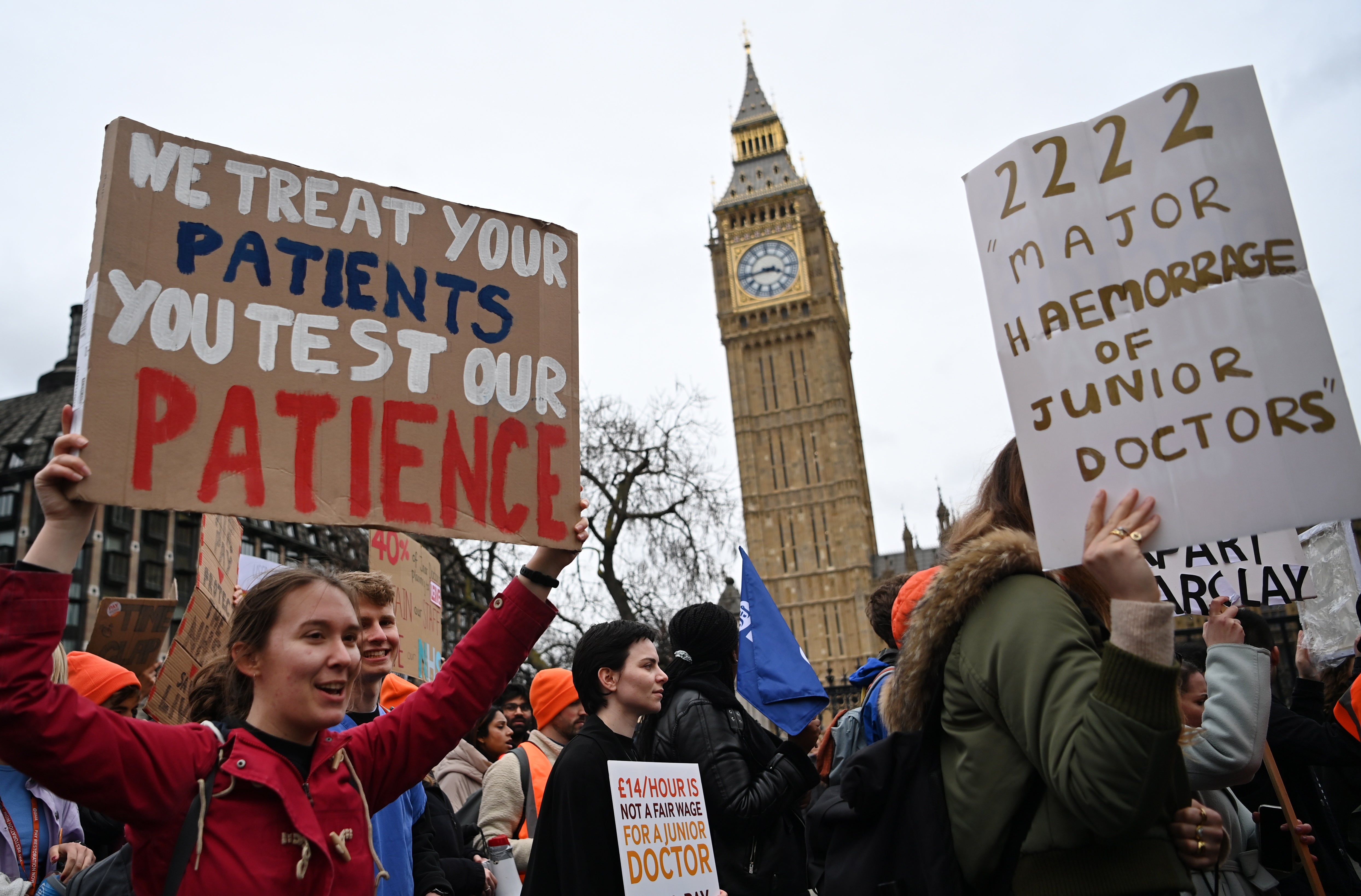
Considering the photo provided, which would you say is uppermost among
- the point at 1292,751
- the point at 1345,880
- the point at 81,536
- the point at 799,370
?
the point at 799,370

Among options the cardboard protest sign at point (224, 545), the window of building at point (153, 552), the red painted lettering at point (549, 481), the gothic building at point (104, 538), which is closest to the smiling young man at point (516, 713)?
the cardboard protest sign at point (224, 545)

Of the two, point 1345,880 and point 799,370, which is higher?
point 799,370

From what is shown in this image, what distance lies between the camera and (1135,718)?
5.28ft

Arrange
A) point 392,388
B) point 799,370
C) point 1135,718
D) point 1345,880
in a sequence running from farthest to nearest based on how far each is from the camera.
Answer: point 799,370 < point 1345,880 < point 392,388 < point 1135,718

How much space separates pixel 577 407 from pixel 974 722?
4.30 feet

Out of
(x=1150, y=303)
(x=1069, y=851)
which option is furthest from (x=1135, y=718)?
(x=1150, y=303)

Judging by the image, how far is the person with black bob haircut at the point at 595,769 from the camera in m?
2.71

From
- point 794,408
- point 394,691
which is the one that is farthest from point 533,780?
point 794,408

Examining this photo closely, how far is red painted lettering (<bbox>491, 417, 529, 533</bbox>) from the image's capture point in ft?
7.96

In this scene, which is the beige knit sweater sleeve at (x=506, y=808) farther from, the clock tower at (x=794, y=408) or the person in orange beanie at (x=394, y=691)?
the clock tower at (x=794, y=408)

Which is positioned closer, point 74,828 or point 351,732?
point 351,732

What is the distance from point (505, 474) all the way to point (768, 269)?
5756cm

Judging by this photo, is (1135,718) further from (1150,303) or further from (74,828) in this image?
(74,828)

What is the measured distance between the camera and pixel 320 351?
7.59ft
